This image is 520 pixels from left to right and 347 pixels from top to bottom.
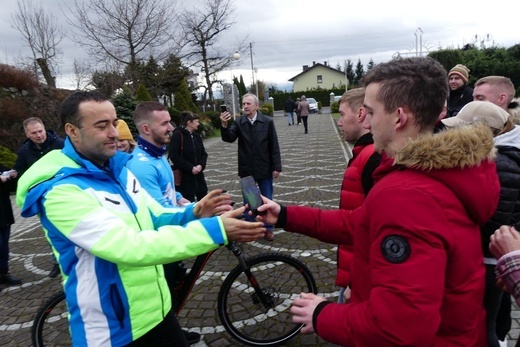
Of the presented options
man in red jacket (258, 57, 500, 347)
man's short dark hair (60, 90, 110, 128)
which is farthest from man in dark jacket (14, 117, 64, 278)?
man in red jacket (258, 57, 500, 347)

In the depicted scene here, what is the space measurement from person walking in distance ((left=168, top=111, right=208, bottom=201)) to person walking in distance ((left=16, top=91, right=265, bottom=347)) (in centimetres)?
361

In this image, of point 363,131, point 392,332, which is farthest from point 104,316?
point 363,131

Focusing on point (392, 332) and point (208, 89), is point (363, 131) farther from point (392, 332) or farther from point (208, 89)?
point (208, 89)

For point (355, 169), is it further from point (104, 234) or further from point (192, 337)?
point (192, 337)

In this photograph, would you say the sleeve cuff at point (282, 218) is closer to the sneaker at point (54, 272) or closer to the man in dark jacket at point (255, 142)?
the man in dark jacket at point (255, 142)

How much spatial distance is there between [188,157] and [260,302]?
3.05 m

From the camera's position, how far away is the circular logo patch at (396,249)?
1087 mm

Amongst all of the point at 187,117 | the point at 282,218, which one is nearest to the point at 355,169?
the point at 282,218

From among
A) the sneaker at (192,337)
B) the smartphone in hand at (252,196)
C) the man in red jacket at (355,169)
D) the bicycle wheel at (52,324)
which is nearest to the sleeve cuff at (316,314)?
the smartphone in hand at (252,196)

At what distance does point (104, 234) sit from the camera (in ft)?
5.44

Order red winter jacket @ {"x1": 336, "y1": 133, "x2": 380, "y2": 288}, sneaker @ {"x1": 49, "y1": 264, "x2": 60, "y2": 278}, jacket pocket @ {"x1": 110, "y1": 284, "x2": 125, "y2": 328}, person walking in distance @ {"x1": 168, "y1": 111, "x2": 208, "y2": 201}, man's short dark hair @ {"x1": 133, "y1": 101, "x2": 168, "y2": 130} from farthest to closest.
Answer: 1. person walking in distance @ {"x1": 168, "y1": 111, "x2": 208, "y2": 201}
2. sneaker @ {"x1": 49, "y1": 264, "x2": 60, "y2": 278}
3. man's short dark hair @ {"x1": 133, "y1": 101, "x2": 168, "y2": 130}
4. red winter jacket @ {"x1": 336, "y1": 133, "x2": 380, "y2": 288}
5. jacket pocket @ {"x1": 110, "y1": 284, "x2": 125, "y2": 328}

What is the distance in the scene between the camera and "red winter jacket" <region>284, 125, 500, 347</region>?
3.55ft

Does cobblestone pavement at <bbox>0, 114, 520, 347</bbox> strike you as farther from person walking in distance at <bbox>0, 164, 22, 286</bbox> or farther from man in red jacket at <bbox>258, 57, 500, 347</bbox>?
man in red jacket at <bbox>258, 57, 500, 347</bbox>

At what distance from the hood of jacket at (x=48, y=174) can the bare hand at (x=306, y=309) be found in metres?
1.18
